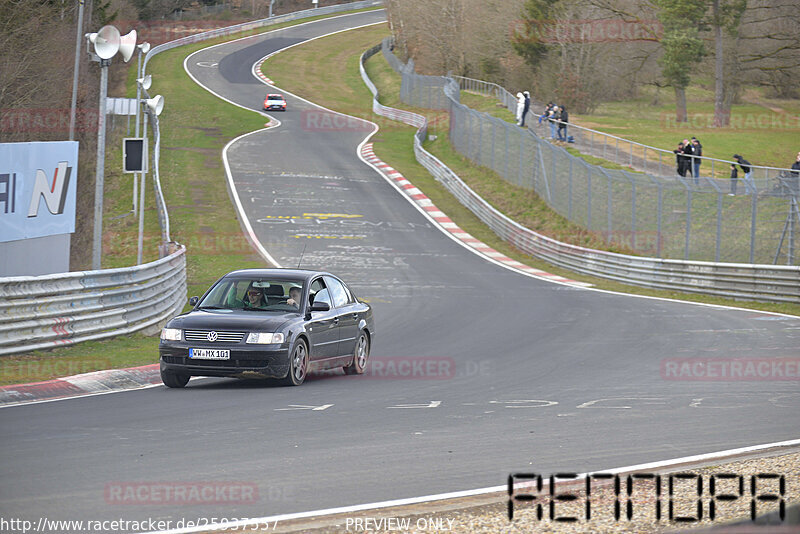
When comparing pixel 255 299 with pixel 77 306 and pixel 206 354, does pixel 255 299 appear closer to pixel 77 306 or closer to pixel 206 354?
pixel 206 354

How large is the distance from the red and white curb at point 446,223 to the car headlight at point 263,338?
57.7ft

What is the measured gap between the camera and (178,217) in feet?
124

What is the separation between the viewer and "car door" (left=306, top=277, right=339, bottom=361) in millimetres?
13312

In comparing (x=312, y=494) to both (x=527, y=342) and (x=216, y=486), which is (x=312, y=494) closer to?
(x=216, y=486)

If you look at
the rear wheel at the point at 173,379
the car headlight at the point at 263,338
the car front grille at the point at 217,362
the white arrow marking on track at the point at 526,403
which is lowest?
the rear wheel at the point at 173,379

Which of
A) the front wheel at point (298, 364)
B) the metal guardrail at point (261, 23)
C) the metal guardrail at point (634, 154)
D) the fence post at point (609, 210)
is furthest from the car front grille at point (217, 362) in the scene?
the metal guardrail at point (261, 23)

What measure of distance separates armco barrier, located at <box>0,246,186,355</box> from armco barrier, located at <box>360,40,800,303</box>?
47.1 feet

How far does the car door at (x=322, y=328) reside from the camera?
13312mm

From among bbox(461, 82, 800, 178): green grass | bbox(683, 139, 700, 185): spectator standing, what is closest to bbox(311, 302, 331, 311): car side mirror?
bbox(683, 139, 700, 185): spectator standing

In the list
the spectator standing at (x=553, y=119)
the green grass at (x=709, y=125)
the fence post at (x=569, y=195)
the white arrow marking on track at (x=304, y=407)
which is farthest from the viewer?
the green grass at (x=709, y=125)

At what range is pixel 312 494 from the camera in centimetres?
696

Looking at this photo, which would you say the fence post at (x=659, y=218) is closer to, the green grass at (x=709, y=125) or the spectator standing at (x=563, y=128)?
the green grass at (x=709, y=125)

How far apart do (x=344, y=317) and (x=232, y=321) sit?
2.06 metres

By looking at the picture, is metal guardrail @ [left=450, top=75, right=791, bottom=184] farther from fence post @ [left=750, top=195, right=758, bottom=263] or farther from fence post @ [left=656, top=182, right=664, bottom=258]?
fence post @ [left=750, top=195, right=758, bottom=263]
